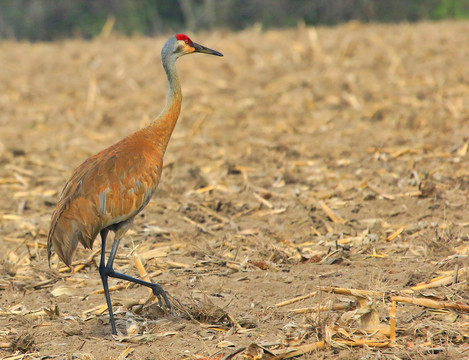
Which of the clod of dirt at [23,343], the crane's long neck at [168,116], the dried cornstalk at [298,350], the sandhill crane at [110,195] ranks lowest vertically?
the clod of dirt at [23,343]

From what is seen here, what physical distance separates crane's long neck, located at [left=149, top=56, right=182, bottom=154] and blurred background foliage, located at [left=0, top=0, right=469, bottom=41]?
66.7 ft

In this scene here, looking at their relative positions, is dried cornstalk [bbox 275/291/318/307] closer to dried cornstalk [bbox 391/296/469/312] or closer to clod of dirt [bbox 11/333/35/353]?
dried cornstalk [bbox 391/296/469/312]

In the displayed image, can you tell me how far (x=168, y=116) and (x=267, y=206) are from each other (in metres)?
2.25

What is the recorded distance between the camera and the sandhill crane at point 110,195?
4.95 meters

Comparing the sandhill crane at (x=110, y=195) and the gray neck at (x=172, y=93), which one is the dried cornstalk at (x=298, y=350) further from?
the gray neck at (x=172, y=93)

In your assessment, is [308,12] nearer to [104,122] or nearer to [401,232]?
[104,122]

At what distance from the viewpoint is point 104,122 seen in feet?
39.2

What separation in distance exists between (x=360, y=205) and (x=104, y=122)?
240 inches

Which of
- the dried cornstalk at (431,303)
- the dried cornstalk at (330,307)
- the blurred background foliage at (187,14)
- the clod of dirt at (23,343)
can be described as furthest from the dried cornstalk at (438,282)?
the blurred background foliage at (187,14)

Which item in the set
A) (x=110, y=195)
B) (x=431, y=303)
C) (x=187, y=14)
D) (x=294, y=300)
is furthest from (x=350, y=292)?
(x=187, y=14)

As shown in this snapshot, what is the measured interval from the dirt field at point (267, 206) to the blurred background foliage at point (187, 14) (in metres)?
11.0

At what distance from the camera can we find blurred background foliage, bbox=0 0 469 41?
1013 inches

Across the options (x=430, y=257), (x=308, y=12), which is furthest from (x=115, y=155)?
(x=308, y=12)

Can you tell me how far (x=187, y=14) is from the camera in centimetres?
2648
